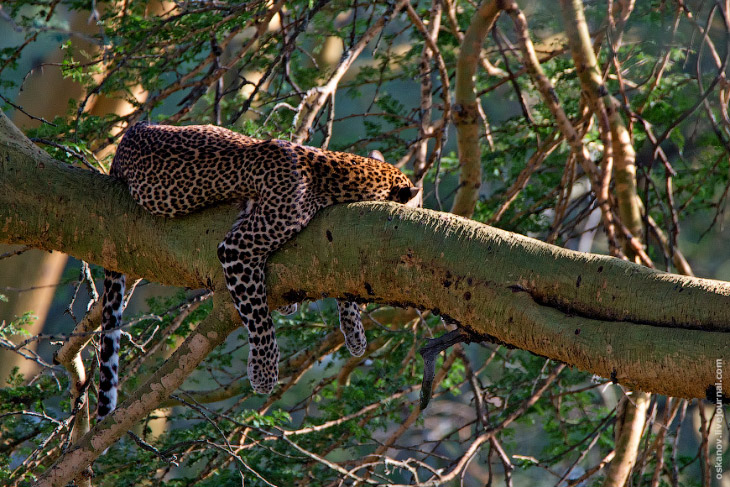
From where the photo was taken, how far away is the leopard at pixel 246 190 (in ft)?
11.8

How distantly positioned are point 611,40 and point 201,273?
10.2ft

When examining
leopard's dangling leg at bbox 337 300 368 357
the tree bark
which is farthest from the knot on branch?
leopard's dangling leg at bbox 337 300 368 357

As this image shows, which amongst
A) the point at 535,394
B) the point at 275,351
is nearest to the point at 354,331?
the point at 275,351

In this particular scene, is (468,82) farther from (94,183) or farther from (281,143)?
(94,183)

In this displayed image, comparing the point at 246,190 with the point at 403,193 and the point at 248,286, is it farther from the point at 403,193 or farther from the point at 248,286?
the point at 403,193

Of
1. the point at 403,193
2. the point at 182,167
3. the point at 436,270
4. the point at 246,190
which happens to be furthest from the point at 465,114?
the point at 436,270

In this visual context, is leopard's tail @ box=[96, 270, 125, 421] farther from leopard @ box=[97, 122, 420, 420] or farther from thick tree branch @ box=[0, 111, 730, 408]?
thick tree branch @ box=[0, 111, 730, 408]

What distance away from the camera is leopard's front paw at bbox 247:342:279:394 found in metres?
4.32

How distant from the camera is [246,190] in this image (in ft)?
12.9

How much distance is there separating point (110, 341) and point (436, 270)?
2.20 m

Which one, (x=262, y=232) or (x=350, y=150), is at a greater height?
(x=262, y=232)

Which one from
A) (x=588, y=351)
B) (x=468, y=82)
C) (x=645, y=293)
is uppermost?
(x=468, y=82)

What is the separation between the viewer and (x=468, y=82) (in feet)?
18.3

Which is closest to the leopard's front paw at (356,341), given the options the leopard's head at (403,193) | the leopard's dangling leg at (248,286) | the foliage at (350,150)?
the foliage at (350,150)
